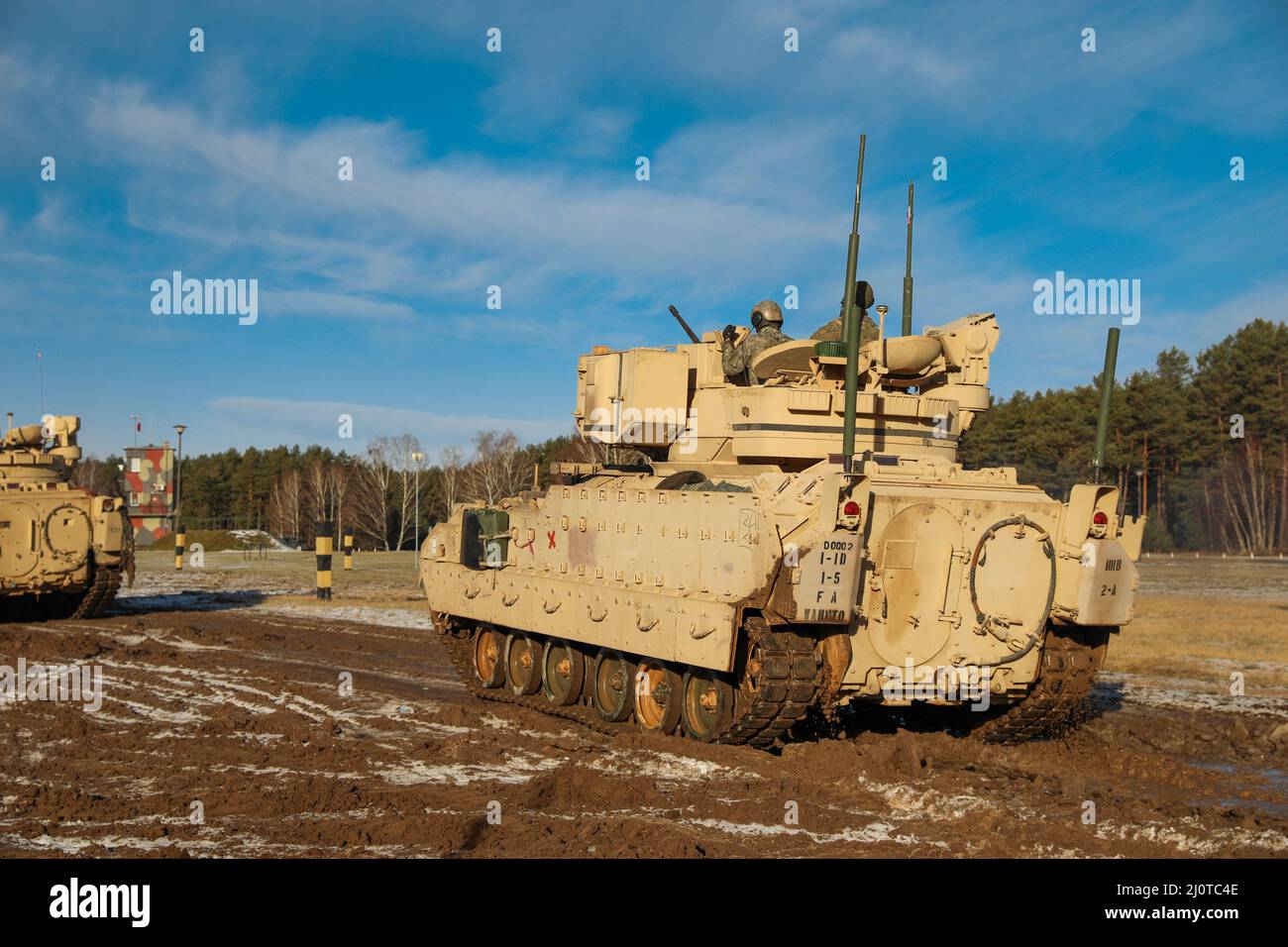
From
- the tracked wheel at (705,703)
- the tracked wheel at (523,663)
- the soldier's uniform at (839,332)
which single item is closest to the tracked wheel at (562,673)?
the tracked wheel at (523,663)

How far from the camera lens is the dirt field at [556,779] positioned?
7895mm

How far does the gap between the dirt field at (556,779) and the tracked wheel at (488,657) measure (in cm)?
39

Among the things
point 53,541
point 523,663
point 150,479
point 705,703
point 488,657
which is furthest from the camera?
point 150,479

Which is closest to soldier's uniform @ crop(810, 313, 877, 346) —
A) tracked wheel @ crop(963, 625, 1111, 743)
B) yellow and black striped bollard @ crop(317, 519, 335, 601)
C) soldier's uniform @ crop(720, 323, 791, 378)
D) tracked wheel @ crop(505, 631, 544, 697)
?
soldier's uniform @ crop(720, 323, 791, 378)

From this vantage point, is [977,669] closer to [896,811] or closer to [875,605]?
[875,605]

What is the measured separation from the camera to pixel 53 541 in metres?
22.8

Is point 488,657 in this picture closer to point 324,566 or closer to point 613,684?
point 613,684

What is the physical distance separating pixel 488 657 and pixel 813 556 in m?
7.12

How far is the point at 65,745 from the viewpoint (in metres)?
11.1

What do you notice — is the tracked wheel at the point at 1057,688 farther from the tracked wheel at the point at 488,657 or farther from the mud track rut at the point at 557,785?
the tracked wheel at the point at 488,657

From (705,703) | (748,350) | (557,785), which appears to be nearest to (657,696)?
(705,703)

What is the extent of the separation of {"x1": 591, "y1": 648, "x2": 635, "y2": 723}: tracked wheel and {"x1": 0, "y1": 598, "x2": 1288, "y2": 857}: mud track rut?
17.2 inches

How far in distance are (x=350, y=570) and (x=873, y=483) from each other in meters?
29.5
